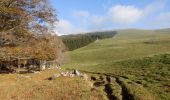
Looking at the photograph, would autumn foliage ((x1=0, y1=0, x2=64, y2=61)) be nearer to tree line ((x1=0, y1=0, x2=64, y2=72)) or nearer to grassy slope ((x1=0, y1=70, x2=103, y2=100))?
tree line ((x1=0, y1=0, x2=64, y2=72))

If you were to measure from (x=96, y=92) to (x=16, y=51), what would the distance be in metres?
13.9

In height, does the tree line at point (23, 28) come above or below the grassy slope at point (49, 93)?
above

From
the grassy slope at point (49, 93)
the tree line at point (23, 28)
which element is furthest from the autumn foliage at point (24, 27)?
the grassy slope at point (49, 93)

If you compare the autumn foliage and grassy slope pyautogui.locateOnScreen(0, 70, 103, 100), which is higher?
the autumn foliage

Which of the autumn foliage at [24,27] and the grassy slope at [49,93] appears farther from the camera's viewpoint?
the autumn foliage at [24,27]

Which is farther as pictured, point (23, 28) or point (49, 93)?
point (23, 28)

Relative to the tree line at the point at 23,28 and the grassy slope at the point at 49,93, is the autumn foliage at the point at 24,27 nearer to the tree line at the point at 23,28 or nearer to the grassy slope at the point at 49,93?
the tree line at the point at 23,28

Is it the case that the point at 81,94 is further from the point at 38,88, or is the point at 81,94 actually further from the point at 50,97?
the point at 38,88

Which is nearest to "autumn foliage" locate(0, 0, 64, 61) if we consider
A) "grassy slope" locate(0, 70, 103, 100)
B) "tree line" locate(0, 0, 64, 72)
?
"tree line" locate(0, 0, 64, 72)

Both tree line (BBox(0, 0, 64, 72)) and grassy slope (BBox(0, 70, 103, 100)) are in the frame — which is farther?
tree line (BBox(0, 0, 64, 72))

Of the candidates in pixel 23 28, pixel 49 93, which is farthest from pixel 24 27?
pixel 49 93

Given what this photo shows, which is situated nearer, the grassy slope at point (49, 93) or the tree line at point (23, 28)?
the grassy slope at point (49, 93)

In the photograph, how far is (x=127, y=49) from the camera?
125 metres

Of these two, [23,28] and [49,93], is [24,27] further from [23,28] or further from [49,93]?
[49,93]
